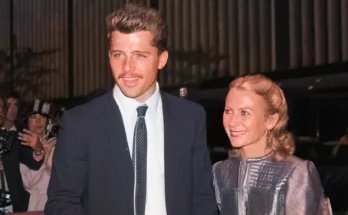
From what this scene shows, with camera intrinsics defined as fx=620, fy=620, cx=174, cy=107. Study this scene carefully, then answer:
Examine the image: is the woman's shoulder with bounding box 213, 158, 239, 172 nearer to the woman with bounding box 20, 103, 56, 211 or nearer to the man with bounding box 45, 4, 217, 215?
the man with bounding box 45, 4, 217, 215

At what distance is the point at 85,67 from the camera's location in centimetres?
451

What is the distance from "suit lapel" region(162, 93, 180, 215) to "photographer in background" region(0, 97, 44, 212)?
157 centimetres

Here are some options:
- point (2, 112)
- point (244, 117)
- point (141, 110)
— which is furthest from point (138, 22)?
point (2, 112)

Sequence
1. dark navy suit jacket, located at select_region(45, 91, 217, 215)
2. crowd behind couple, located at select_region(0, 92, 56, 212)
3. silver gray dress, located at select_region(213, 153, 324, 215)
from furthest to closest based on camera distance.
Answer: crowd behind couple, located at select_region(0, 92, 56, 212), silver gray dress, located at select_region(213, 153, 324, 215), dark navy suit jacket, located at select_region(45, 91, 217, 215)

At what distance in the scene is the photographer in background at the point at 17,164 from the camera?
2.89 m

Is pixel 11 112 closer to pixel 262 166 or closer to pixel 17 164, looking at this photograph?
pixel 17 164

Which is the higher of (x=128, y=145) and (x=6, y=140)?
(x=128, y=145)

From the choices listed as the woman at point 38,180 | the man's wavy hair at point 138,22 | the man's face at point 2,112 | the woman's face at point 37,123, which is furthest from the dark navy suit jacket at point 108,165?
the man's face at point 2,112

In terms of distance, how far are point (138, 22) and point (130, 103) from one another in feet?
0.59

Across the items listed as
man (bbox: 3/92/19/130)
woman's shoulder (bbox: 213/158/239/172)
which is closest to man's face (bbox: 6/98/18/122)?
man (bbox: 3/92/19/130)

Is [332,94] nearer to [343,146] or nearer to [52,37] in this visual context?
[343,146]

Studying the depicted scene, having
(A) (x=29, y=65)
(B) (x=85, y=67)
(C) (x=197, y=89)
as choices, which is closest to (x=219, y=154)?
(C) (x=197, y=89)

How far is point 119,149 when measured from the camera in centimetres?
129

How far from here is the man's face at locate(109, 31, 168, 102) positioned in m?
1.29
